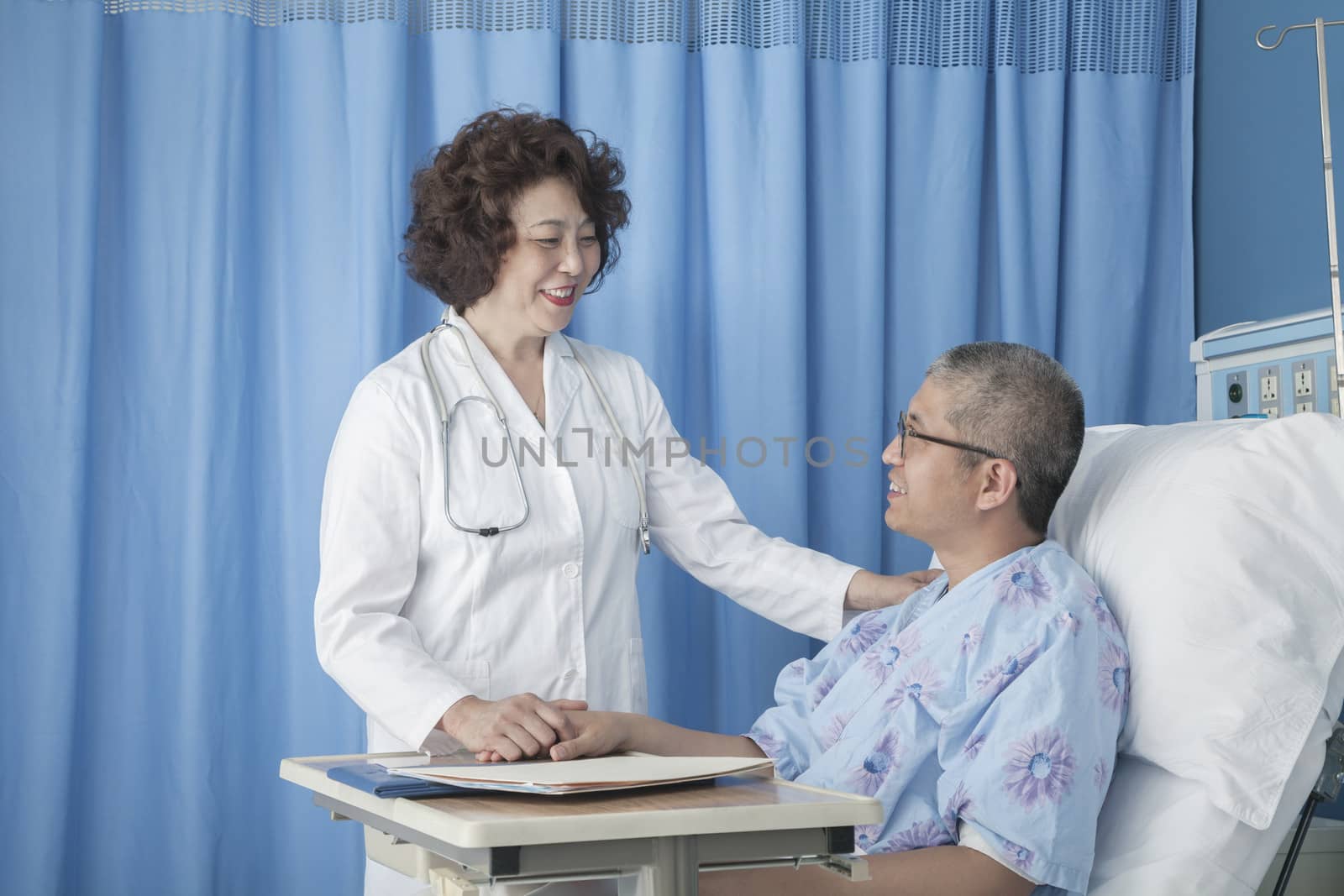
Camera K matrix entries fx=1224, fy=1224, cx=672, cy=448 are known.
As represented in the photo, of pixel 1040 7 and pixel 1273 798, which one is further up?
pixel 1040 7

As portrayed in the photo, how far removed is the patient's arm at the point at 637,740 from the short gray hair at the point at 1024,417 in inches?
20.3

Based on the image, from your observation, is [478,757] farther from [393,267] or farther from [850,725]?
[393,267]

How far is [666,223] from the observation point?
7.66ft

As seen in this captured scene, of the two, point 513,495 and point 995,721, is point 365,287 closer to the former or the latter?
point 513,495

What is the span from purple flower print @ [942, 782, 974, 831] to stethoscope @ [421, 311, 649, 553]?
697mm

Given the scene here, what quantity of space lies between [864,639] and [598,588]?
41 centimetres

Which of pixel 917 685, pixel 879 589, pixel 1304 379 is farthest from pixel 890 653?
pixel 1304 379

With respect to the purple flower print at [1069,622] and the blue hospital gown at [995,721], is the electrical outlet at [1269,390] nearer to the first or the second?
the blue hospital gown at [995,721]

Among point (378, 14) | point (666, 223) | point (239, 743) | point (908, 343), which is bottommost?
point (239, 743)

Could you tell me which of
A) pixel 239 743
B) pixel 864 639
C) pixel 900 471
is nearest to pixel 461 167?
pixel 900 471

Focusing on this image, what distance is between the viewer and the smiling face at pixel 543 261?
1890mm

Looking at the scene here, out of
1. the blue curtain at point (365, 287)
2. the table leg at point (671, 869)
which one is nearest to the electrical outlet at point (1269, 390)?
the blue curtain at point (365, 287)

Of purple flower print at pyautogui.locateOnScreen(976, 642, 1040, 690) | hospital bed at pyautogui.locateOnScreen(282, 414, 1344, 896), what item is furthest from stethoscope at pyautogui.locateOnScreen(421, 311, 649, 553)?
purple flower print at pyautogui.locateOnScreen(976, 642, 1040, 690)

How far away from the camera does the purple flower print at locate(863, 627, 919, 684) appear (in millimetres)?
1597
